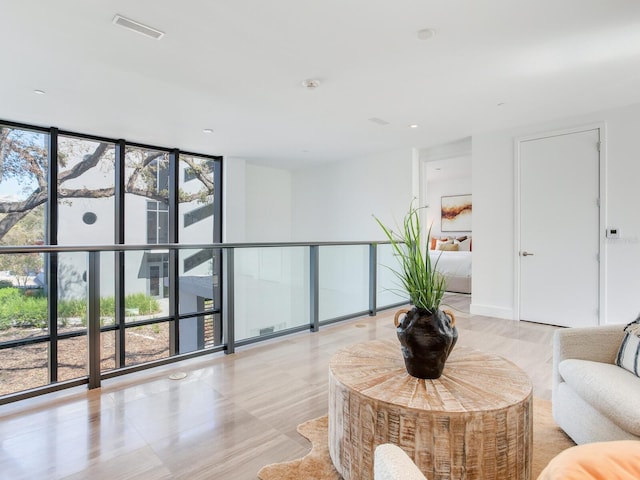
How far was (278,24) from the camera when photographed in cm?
229

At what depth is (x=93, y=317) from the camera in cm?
249

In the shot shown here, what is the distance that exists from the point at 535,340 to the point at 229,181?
5.03 m

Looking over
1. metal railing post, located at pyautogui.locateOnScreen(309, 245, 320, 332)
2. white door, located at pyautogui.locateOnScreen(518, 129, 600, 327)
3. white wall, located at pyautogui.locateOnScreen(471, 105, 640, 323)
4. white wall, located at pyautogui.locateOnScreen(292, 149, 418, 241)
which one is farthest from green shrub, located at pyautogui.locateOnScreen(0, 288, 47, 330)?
white door, located at pyautogui.locateOnScreen(518, 129, 600, 327)

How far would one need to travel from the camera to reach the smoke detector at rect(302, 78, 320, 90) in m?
3.11

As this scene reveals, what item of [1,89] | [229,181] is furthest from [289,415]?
[229,181]

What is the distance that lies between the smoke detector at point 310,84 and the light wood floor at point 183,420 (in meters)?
2.45

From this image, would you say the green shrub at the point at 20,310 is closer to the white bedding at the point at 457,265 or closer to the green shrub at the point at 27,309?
the green shrub at the point at 27,309

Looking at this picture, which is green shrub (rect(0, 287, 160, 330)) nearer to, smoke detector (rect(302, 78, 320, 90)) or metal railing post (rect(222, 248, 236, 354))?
metal railing post (rect(222, 248, 236, 354))

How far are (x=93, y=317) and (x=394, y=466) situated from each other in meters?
2.53

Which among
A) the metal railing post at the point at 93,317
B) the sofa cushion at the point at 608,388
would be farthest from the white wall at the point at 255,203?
the sofa cushion at the point at 608,388

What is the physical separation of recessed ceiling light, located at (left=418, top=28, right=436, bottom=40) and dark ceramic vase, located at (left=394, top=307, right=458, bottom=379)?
1.88 m

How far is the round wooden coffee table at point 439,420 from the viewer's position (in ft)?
4.08

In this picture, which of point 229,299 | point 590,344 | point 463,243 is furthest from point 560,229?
point 463,243

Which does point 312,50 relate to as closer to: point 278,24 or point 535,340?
point 278,24
